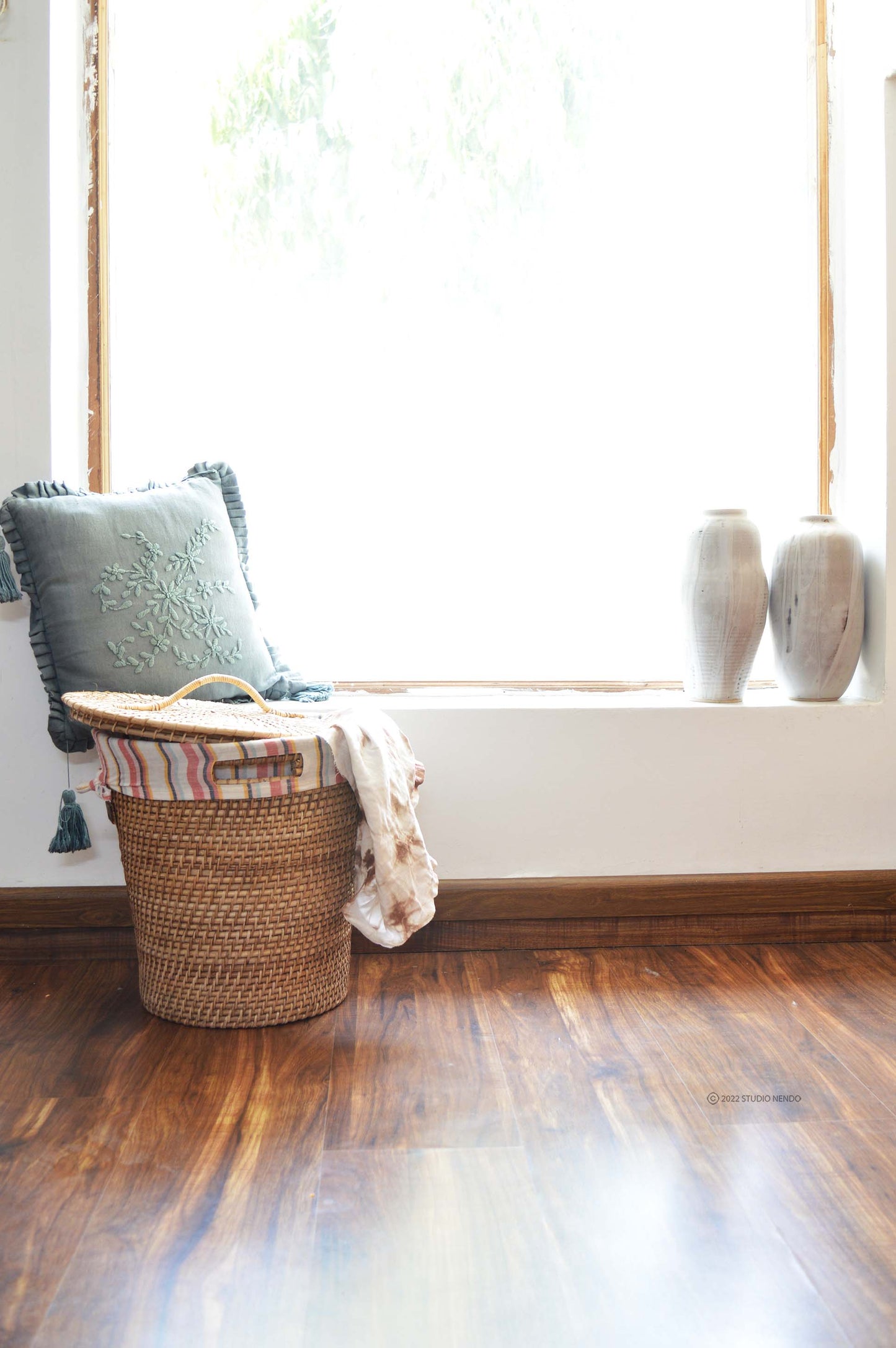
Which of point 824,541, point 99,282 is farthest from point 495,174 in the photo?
point 824,541

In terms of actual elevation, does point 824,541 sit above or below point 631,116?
below

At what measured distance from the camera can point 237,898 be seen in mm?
1661

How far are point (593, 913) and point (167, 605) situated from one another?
1040mm

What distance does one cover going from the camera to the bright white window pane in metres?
2.30

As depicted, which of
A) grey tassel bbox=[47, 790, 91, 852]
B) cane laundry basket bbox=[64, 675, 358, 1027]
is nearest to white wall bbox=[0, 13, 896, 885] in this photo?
grey tassel bbox=[47, 790, 91, 852]

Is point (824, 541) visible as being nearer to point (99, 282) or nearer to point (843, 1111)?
point (843, 1111)

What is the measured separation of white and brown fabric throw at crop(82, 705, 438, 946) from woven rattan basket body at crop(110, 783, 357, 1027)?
3 centimetres

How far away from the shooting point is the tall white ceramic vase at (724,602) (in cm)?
216

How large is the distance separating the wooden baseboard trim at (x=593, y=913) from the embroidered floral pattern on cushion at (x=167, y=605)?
1.72ft

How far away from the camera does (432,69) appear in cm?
230

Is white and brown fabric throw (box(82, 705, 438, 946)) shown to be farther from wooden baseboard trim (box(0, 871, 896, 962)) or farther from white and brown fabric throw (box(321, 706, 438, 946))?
wooden baseboard trim (box(0, 871, 896, 962))

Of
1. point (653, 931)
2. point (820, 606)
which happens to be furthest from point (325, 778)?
point (820, 606)

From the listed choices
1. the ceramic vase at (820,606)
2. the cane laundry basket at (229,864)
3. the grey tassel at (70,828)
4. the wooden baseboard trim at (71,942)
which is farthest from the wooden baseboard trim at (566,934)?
the ceramic vase at (820,606)

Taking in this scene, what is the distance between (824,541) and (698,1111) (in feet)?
4.05
